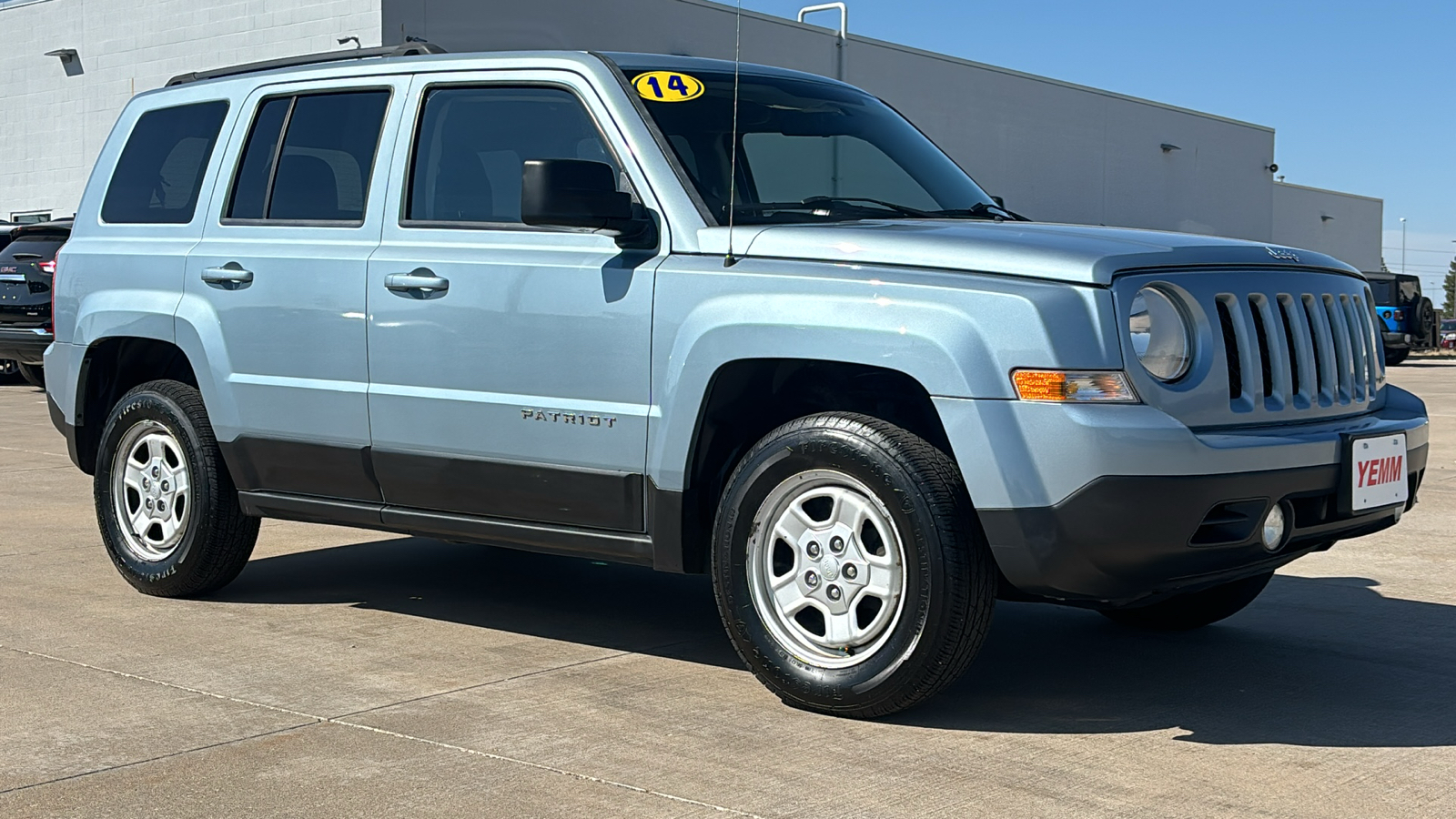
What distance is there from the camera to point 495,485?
519 cm

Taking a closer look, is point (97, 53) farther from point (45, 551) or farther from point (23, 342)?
point (45, 551)

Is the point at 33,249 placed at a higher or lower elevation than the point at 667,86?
lower

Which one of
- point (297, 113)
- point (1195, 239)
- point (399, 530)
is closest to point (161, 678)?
point (399, 530)

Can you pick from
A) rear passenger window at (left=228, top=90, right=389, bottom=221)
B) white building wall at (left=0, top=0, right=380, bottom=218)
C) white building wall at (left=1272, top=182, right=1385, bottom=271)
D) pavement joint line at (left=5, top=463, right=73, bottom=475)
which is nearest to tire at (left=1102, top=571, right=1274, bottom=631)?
rear passenger window at (left=228, top=90, right=389, bottom=221)

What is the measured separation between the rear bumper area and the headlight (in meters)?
0.31

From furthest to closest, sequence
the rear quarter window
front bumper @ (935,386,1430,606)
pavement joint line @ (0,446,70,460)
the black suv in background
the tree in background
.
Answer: the tree in background
the rear quarter window
the black suv in background
pavement joint line @ (0,446,70,460)
front bumper @ (935,386,1430,606)

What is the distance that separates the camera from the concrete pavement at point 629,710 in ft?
12.5

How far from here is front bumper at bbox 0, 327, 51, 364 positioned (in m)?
15.8

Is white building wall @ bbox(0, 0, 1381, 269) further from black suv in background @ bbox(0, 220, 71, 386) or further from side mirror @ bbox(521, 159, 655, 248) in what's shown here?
side mirror @ bbox(521, 159, 655, 248)

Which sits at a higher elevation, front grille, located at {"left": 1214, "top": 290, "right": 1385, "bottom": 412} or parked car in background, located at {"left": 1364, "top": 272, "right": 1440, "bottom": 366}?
front grille, located at {"left": 1214, "top": 290, "right": 1385, "bottom": 412}

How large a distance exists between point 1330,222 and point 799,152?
54020mm

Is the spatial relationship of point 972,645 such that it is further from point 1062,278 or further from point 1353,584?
point 1353,584

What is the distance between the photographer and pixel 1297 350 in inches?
181

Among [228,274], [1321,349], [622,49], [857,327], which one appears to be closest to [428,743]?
[857,327]
